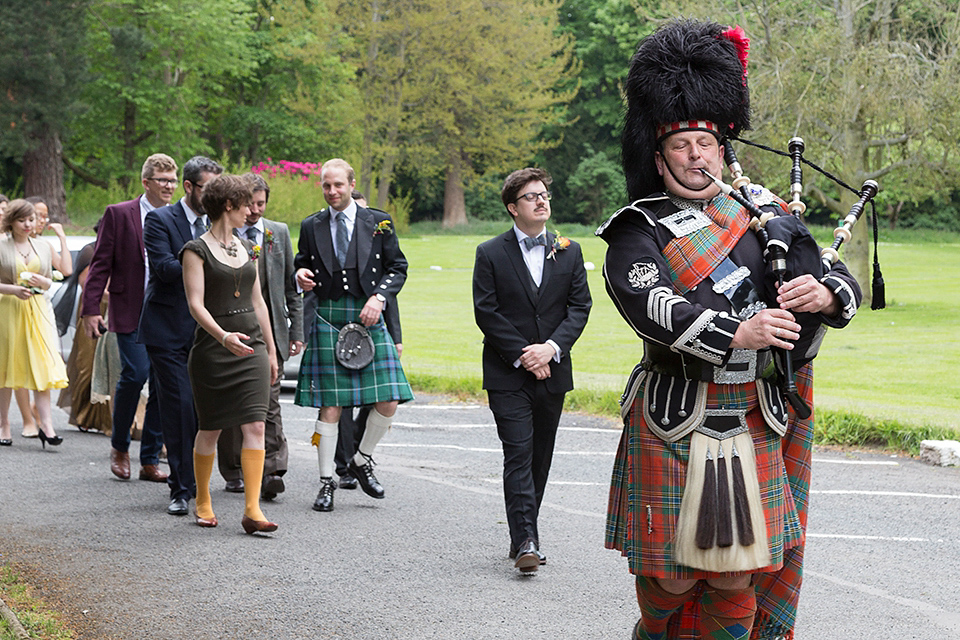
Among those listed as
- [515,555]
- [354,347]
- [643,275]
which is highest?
[643,275]

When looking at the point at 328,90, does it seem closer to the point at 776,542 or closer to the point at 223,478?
the point at 223,478

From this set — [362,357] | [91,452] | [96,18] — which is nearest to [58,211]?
[96,18]

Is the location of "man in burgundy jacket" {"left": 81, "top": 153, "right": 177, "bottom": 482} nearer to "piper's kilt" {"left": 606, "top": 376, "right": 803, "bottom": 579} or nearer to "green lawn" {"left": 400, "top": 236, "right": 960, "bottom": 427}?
"piper's kilt" {"left": 606, "top": 376, "right": 803, "bottom": 579}

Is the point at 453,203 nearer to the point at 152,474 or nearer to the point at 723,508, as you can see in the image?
the point at 152,474

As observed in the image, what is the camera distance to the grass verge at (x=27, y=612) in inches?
186

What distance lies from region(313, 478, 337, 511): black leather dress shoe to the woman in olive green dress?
0.63 metres

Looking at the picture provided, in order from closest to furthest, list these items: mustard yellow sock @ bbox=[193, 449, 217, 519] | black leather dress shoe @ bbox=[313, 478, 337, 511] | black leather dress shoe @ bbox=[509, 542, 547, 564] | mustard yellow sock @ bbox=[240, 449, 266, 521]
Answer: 1. black leather dress shoe @ bbox=[509, 542, 547, 564]
2. mustard yellow sock @ bbox=[240, 449, 266, 521]
3. mustard yellow sock @ bbox=[193, 449, 217, 519]
4. black leather dress shoe @ bbox=[313, 478, 337, 511]

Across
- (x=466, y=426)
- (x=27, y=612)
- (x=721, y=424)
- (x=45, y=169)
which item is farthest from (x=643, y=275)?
(x=45, y=169)

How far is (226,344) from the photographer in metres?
6.63

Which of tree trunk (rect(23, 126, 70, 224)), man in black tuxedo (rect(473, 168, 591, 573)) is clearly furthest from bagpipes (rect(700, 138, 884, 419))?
tree trunk (rect(23, 126, 70, 224))

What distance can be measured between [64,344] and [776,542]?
435 inches

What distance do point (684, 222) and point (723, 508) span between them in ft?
3.09

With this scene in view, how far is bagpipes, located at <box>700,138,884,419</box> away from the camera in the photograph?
11.8 feet

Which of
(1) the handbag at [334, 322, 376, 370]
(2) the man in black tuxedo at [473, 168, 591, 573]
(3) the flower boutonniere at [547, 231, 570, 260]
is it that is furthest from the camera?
(1) the handbag at [334, 322, 376, 370]
